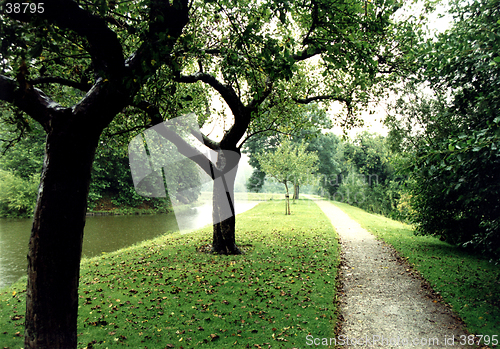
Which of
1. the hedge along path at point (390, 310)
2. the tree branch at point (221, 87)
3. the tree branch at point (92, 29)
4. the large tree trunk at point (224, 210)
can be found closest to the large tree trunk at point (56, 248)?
the tree branch at point (92, 29)

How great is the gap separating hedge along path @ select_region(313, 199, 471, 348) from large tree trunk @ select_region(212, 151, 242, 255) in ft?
13.2

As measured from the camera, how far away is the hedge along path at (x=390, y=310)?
4.73 meters

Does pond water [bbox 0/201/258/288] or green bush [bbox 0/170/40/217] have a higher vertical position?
green bush [bbox 0/170/40/217]

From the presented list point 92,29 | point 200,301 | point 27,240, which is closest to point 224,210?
point 200,301

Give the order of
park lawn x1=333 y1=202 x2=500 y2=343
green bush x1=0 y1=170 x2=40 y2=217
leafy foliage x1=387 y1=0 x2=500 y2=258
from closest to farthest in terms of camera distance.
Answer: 1. leafy foliage x1=387 y1=0 x2=500 y2=258
2. park lawn x1=333 y1=202 x2=500 y2=343
3. green bush x1=0 y1=170 x2=40 y2=217

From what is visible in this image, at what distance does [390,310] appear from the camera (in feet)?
18.7

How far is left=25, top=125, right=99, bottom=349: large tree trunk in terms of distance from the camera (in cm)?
349

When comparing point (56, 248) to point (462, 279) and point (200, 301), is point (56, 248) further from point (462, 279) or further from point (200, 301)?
point (462, 279)

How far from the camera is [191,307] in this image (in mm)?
5754

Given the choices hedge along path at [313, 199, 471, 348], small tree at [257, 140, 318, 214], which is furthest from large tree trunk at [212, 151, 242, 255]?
small tree at [257, 140, 318, 214]

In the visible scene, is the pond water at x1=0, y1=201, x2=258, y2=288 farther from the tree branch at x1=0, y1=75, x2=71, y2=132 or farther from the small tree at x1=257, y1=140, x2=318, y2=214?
the small tree at x1=257, y1=140, x2=318, y2=214

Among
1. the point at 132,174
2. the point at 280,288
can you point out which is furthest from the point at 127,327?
the point at 132,174

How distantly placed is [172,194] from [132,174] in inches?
222

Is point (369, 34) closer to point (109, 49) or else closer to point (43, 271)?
point (109, 49)
